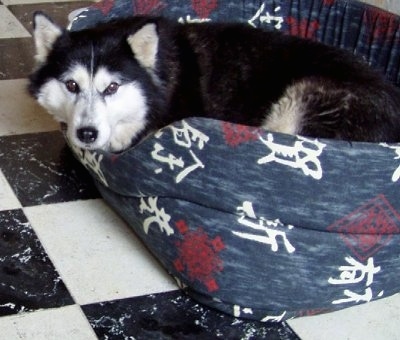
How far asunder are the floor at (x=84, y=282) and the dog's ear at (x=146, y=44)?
0.38m

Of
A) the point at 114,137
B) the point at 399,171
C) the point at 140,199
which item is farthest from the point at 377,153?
the point at 114,137

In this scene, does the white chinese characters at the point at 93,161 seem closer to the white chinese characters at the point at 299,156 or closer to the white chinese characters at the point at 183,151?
the white chinese characters at the point at 183,151

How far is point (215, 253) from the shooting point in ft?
5.08

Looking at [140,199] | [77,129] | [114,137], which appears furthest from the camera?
[114,137]

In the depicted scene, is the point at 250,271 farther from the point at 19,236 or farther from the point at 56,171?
the point at 56,171

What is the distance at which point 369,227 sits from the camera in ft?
5.07

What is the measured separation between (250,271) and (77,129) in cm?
56

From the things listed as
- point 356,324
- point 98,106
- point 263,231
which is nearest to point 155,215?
point 263,231

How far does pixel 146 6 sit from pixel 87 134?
697 millimetres

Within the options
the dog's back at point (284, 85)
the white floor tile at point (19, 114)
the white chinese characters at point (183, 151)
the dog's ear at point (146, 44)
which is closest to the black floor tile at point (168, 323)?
the white chinese characters at point (183, 151)

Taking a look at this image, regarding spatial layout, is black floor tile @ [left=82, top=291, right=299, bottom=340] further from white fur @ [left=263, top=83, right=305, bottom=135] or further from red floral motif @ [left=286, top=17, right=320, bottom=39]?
red floral motif @ [left=286, top=17, right=320, bottom=39]

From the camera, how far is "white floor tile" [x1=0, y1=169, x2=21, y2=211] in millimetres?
1943

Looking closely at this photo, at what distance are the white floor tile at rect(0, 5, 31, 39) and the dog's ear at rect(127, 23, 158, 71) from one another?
3.79ft

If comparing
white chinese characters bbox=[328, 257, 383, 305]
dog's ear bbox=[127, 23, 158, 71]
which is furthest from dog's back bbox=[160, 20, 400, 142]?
white chinese characters bbox=[328, 257, 383, 305]
